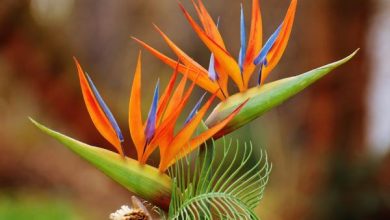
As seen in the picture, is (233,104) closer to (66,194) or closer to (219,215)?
(219,215)

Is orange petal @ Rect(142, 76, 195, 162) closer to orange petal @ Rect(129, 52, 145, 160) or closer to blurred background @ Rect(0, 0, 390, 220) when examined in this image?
orange petal @ Rect(129, 52, 145, 160)

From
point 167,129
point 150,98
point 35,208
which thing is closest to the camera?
point 167,129

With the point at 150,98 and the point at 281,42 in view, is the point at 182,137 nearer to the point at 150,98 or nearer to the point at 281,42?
the point at 281,42

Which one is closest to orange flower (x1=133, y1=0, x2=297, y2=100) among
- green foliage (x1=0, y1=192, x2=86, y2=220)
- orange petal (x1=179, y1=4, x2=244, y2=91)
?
orange petal (x1=179, y1=4, x2=244, y2=91)

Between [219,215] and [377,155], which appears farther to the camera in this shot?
[377,155]

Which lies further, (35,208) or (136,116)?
(35,208)

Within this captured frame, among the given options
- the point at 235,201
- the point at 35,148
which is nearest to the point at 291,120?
the point at 35,148

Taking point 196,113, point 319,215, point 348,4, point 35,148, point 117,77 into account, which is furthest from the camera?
point 117,77

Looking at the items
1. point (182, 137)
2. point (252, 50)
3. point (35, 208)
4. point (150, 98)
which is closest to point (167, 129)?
point (182, 137)
